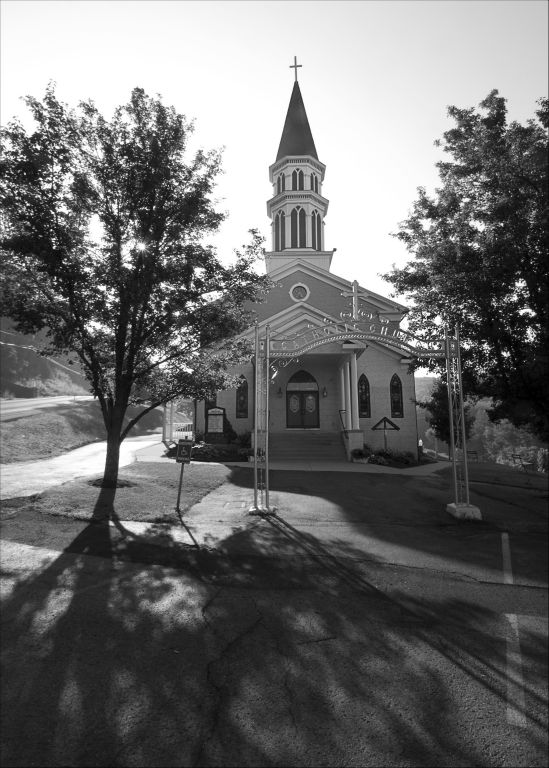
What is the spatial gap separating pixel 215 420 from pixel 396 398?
33.7ft

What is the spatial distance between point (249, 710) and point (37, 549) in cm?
520

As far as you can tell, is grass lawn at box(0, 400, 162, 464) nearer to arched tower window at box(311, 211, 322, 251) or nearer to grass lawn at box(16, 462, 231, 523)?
grass lawn at box(16, 462, 231, 523)

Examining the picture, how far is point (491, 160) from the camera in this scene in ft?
36.8

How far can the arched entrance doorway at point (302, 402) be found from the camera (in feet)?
79.5

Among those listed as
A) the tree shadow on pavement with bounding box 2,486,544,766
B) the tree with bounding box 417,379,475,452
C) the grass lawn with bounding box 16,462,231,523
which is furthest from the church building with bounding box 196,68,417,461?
the tree shadow on pavement with bounding box 2,486,544,766

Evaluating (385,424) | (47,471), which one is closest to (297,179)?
(385,424)

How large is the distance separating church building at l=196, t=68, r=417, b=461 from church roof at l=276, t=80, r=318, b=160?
15.9ft

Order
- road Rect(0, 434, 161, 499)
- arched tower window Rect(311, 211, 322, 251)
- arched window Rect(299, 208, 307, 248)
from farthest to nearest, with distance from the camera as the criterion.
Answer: arched tower window Rect(311, 211, 322, 251), arched window Rect(299, 208, 307, 248), road Rect(0, 434, 161, 499)

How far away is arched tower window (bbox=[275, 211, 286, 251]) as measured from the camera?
31812 millimetres

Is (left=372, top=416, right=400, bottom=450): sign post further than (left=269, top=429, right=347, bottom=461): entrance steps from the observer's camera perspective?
Yes

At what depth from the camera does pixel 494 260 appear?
36.1 feet

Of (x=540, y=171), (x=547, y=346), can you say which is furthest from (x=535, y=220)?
(x=547, y=346)

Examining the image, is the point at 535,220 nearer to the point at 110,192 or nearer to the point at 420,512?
the point at 420,512

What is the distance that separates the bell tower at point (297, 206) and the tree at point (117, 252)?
1903 cm
